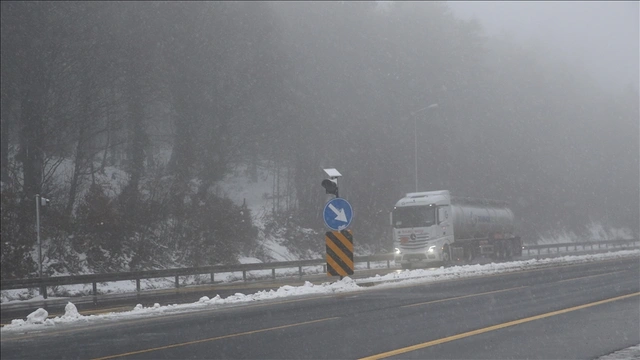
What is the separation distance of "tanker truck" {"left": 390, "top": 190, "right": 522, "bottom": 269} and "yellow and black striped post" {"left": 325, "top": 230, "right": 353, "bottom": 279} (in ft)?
43.0

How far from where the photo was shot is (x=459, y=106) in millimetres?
64812

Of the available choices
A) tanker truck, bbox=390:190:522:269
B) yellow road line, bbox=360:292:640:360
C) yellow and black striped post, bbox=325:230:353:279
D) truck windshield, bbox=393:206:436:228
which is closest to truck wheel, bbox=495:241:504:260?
tanker truck, bbox=390:190:522:269

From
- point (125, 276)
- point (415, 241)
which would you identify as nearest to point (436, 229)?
point (415, 241)

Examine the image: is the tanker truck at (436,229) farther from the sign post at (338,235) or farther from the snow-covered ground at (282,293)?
the sign post at (338,235)

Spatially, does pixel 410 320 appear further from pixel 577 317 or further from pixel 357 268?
pixel 357 268

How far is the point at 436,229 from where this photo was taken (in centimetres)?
3572

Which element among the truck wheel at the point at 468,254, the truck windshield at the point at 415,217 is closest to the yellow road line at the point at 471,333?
the truck windshield at the point at 415,217

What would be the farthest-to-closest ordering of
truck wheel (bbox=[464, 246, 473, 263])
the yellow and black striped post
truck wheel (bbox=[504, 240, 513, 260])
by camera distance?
truck wheel (bbox=[504, 240, 513, 260]) → truck wheel (bbox=[464, 246, 473, 263]) → the yellow and black striped post

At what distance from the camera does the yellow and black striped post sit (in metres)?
22.4

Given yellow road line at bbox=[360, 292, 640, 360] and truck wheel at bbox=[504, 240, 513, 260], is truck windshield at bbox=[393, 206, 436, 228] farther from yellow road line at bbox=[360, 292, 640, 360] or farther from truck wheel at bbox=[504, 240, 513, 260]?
yellow road line at bbox=[360, 292, 640, 360]

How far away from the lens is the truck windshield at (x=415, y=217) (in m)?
35.9

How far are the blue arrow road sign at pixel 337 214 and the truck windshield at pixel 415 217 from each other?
1386 cm

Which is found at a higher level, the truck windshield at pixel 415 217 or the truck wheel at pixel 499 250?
the truck windshield at pixel 415 217

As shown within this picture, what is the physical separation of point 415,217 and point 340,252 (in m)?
14.1
